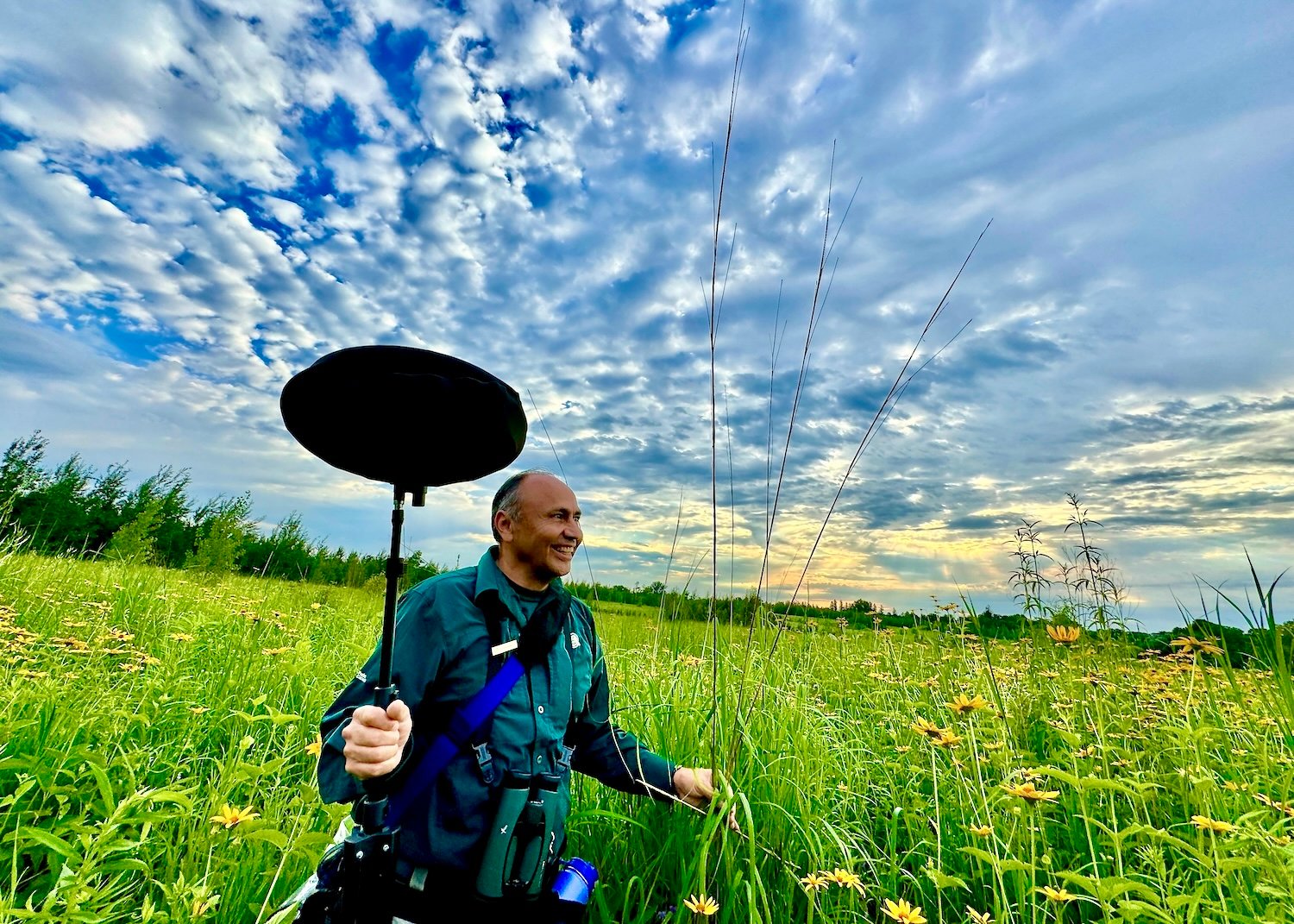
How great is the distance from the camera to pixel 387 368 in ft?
8.11

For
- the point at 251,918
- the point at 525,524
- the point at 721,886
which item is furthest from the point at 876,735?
the point at 251,918

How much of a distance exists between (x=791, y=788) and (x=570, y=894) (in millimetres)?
1362

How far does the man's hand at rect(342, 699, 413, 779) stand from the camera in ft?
7.09

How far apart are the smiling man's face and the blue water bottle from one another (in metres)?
1.24

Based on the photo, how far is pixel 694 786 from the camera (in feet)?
10.3

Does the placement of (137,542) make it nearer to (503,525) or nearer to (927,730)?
(503,525)

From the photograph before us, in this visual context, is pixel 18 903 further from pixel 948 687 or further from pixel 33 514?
pixel 33 514

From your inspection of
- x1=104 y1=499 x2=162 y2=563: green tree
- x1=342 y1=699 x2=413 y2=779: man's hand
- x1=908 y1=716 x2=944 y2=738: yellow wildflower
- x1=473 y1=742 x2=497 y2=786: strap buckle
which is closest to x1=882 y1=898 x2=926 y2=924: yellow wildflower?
x1=908 y1=716 x2=944 y2=738: yellow wildflower

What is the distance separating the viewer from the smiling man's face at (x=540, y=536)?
10.4 ft

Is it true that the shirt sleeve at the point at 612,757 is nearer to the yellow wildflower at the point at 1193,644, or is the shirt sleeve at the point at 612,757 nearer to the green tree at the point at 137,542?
the yellow wildflower at the point at 1193,644

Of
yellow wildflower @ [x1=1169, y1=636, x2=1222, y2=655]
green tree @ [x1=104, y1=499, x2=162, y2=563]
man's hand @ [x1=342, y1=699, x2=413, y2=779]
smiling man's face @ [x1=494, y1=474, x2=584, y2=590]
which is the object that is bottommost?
man's hand @ [x1=342, y1=699, x2=413, y2=779]

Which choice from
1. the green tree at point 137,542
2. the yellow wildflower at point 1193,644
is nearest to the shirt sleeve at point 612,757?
the yellow wildflower at point 1193,644

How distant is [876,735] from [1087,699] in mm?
1433

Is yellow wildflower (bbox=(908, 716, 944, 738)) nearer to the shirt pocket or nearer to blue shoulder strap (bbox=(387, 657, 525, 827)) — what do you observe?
the shirt pocket
